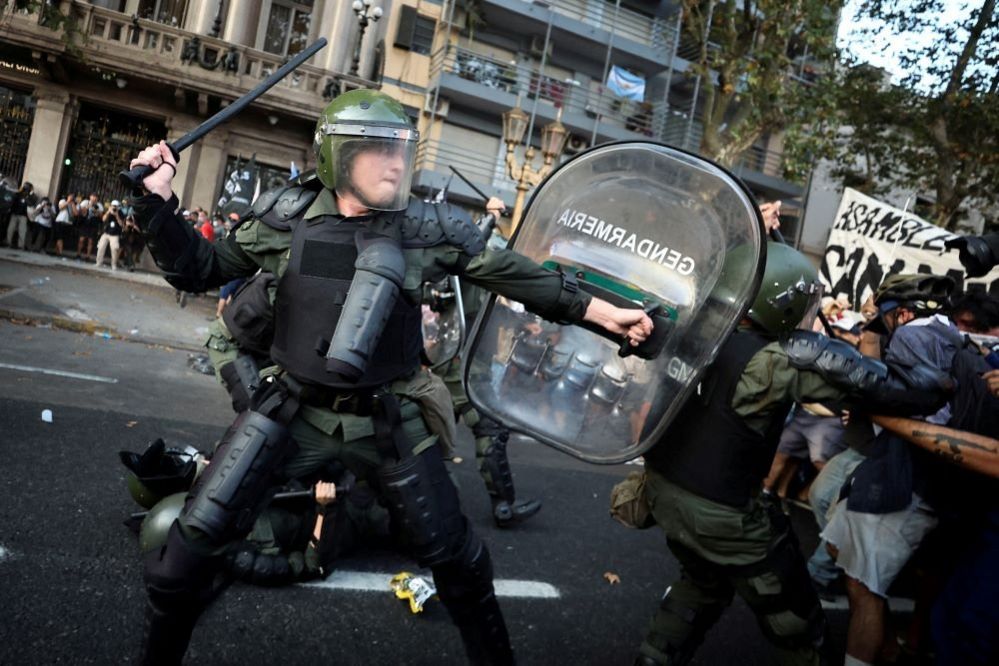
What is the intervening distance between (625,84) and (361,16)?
945cm

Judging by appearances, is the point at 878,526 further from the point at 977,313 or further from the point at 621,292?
the point at 621,292

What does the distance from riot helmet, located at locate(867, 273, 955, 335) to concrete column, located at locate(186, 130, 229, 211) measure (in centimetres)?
1720

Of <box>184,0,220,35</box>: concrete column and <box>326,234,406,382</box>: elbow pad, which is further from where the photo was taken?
<box>184,0,220,35</box>: concrete column

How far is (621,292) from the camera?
260 centimetres

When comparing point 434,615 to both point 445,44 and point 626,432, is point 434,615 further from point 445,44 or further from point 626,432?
point 445,44

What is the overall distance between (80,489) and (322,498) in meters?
1.50

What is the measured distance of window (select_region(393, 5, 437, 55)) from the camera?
Answer: 21188mm

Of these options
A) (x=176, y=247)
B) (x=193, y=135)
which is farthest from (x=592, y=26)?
(x=176, y=247)

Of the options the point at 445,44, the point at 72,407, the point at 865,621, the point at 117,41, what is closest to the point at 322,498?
the point at 865,621

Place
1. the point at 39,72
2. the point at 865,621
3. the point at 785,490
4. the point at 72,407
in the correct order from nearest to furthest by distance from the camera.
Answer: the point at 865,621
the point at 72,407
the point at 785,490
the point at 39,72

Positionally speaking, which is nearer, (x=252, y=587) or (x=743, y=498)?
(x=743, y=498)

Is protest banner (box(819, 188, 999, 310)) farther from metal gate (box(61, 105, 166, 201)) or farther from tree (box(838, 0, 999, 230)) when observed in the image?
metal gate (box(61, 105, 166, 201))

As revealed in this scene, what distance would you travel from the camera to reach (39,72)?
16.6 m

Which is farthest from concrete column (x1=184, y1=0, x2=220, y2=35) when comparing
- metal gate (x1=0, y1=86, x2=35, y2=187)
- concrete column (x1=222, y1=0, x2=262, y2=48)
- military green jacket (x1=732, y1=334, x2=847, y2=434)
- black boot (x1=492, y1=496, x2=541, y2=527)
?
military green jacket (x1=732, y1=334, x2=847, y2=434)
